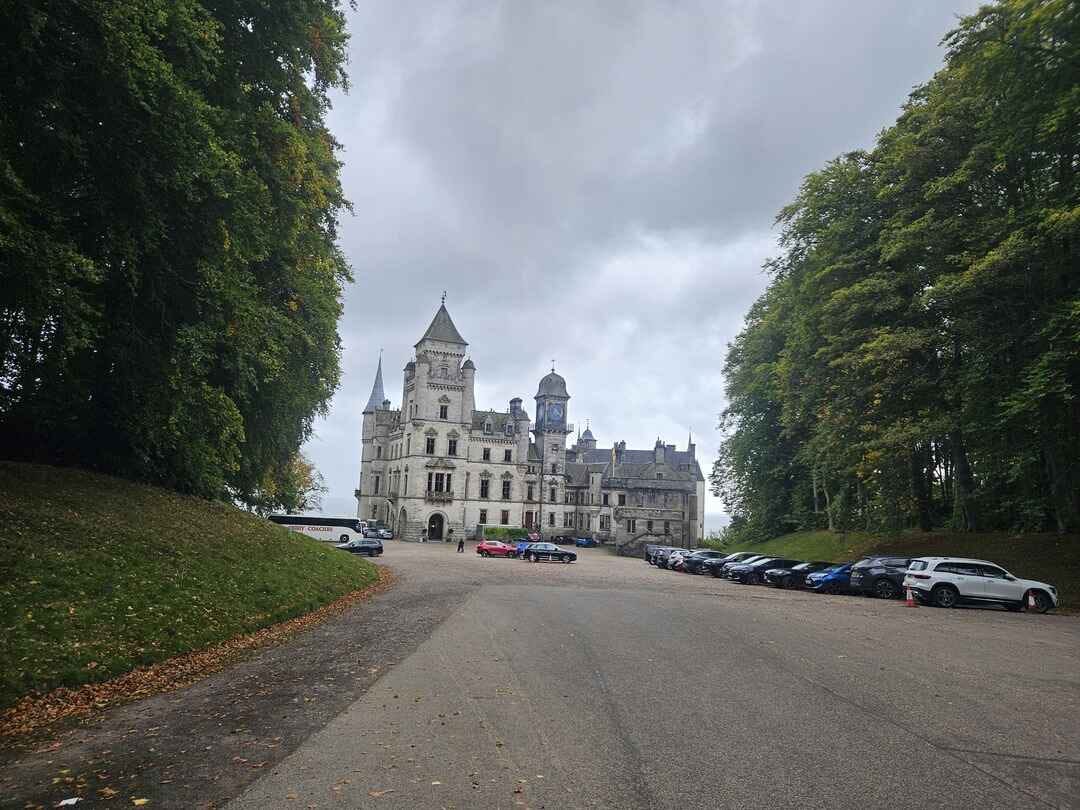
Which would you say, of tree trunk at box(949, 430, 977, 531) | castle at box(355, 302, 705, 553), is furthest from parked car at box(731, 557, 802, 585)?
castle at box(355, 302, 705, 553)

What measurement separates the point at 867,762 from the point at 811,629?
8.88 m

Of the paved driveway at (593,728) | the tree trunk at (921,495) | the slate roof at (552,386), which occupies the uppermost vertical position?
the slate roof at (552,386)

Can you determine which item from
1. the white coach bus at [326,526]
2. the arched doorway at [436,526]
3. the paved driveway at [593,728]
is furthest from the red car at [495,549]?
the paved driveway at [593,728]

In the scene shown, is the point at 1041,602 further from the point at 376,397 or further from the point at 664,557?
the point at 376,397

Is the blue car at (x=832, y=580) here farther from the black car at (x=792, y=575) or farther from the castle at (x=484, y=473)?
the castle at (x=484, y=473)

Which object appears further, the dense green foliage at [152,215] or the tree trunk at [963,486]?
the tree trunk at [963,486]

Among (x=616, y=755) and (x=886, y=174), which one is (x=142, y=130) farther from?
(x=886, y=174)

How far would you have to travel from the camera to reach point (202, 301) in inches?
567

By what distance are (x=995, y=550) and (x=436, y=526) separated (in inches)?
2189

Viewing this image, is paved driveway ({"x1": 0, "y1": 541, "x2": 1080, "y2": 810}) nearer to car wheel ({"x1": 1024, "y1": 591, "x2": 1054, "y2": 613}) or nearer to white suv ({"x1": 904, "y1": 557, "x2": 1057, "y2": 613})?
white suv ({"x1": 904, "y1": 557, "x2": 1057, "y2": 613})

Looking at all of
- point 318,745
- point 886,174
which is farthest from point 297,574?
point 886,174

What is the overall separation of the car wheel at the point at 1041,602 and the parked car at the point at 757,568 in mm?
11109

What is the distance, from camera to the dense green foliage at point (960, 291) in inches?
819

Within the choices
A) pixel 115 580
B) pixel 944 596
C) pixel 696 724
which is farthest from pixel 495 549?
pixel 696 724
